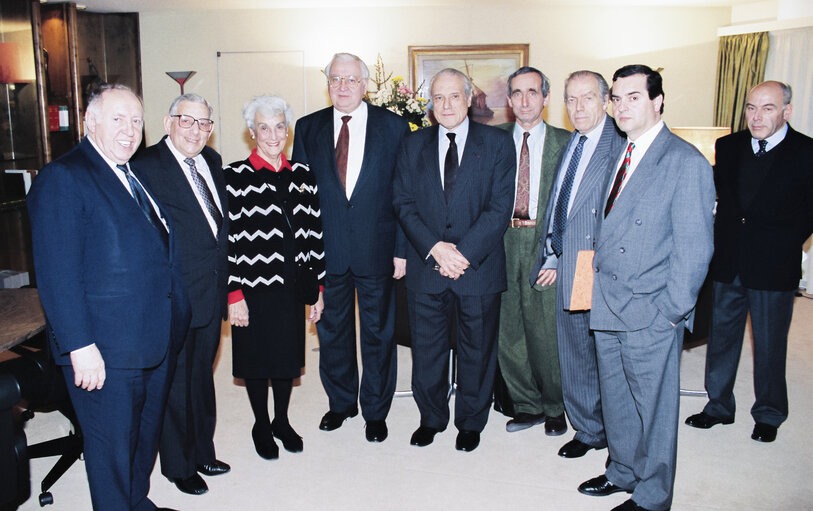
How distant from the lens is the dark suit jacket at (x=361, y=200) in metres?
3.21

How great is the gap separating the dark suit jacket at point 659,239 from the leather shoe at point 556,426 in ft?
3.60

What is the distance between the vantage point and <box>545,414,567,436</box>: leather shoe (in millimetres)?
3410

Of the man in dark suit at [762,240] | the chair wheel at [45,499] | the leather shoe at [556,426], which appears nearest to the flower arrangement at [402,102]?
the man in dark suit at [762,240]

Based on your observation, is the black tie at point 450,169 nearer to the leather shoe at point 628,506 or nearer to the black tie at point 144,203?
the black tie at point 144,203

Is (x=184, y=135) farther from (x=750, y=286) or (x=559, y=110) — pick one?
(x=559, y=110)

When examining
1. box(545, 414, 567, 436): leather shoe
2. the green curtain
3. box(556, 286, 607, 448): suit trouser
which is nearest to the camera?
box(556, 286, 607, 448): suit trouser

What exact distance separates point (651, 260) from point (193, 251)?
1839mm

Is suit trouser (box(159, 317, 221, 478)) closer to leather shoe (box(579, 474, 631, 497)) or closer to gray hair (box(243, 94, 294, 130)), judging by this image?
gray hair (box(243, 94, 294, 130))

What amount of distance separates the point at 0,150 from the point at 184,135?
15.0 ft

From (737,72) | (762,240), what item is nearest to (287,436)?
(762,240)

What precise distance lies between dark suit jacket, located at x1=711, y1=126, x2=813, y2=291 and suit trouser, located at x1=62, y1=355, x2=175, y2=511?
9.17ft

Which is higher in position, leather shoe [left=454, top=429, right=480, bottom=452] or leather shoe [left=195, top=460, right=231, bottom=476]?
leather shoe [left=454, top=429, right=480, bottom=452]

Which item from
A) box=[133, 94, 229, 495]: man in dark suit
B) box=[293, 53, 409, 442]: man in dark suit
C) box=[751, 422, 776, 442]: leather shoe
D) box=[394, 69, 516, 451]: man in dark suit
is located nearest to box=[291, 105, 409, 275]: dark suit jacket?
box=[293, 53, 409, 442]: man in dark suit

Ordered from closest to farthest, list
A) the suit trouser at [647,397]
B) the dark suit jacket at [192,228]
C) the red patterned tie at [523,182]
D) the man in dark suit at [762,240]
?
1. the suit trouser at [647,397]
2. the dark suit jacket at [192,228]
3. the man in dark suit at [762,240]
4. the red patterned tie at [523,182]
